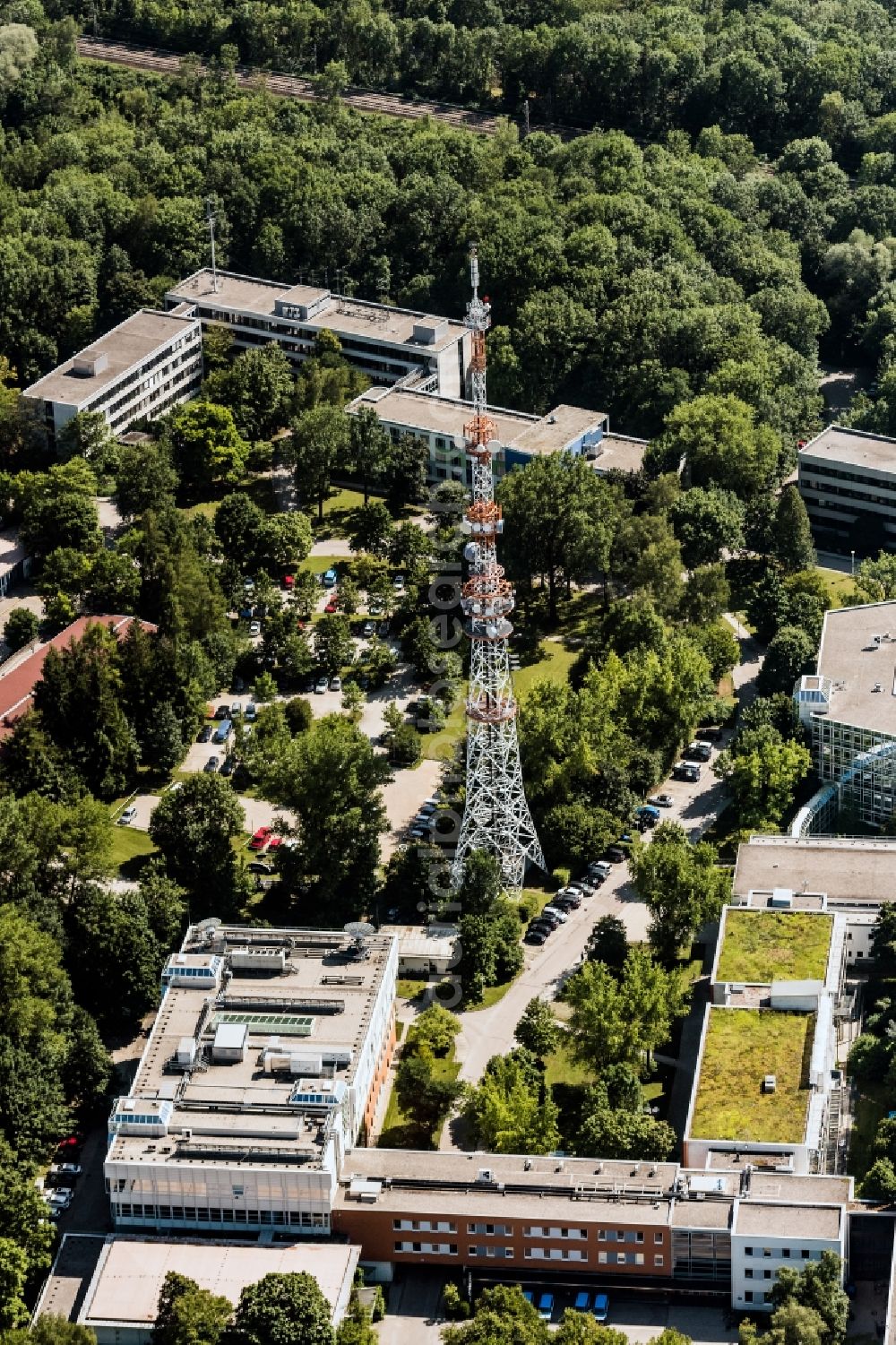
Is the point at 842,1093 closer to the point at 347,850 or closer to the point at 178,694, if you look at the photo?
the point at 347,850

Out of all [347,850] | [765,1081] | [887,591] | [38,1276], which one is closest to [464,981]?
[347,850]

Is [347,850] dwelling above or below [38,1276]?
above

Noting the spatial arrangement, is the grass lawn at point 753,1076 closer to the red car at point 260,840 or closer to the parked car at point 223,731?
the red car at point 260,840

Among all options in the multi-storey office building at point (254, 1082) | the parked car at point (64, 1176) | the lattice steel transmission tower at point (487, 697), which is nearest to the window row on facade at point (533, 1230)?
the multi-storey office building at point (254, 1082)

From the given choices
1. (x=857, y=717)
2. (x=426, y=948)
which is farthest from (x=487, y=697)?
(x=857, y=717)

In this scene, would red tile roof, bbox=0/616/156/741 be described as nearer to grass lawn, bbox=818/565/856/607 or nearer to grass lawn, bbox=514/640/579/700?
grass lawn, bbox=514/640/579/700

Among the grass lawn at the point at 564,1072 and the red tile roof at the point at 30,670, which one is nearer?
the grass lawn at the point at 564,1072
